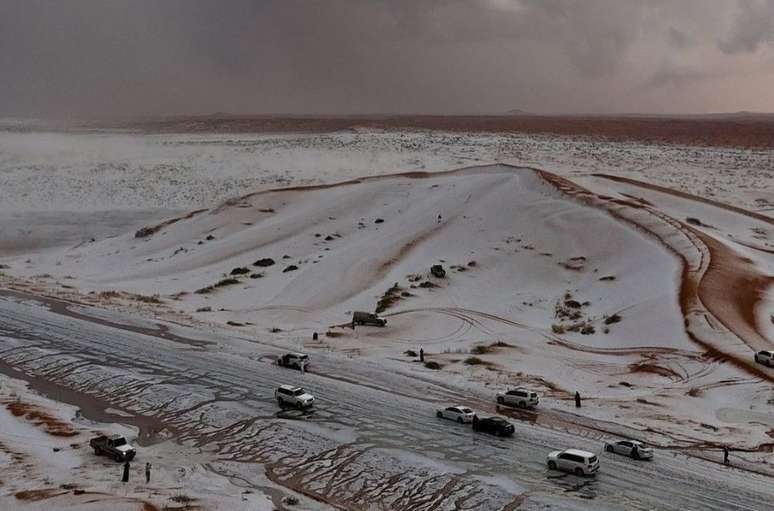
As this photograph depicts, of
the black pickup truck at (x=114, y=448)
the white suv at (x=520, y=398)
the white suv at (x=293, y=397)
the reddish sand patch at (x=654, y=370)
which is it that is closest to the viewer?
the black pickup truck at (x=114, y=448)

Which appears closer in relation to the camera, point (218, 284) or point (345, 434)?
point (345, 434)

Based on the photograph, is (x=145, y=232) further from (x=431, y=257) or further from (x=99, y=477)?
(x=99, y=477)

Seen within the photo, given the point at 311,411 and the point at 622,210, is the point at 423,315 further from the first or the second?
the point at 622,210

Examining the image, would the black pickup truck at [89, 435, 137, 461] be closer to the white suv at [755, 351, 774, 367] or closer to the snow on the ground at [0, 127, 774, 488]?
the snow on the ground at [0, 127, 774, 488]

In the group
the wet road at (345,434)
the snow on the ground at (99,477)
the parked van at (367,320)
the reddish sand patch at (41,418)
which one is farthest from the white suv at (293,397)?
the parked van at (367,320)

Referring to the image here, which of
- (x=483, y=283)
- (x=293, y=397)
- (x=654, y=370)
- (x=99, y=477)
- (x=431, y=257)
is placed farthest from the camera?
(x=431, y=257)

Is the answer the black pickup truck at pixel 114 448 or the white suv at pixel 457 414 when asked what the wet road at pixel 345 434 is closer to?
the white suv at pixel 457 414

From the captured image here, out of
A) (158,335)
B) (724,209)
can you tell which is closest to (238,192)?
(158,335)

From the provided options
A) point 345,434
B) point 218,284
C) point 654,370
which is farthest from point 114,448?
point 218,284
